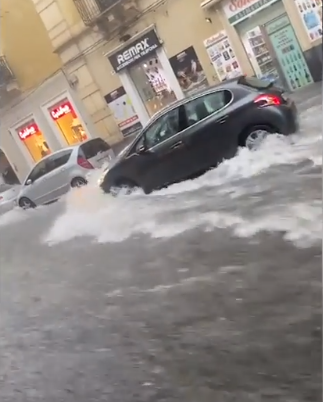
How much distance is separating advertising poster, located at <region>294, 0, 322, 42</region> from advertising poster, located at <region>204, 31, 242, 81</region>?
30cm

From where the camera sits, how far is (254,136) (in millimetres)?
1660

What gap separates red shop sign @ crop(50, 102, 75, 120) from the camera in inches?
74.8

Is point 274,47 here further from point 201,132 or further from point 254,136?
point 201,132

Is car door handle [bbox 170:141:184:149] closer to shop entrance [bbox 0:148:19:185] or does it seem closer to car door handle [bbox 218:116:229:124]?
car door handle [bbox 218:116:229:124]

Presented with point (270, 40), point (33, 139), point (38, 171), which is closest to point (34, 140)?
point (33, 139)

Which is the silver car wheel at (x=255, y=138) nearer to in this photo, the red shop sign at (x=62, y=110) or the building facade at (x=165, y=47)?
the building facade at (x=165, y=47)

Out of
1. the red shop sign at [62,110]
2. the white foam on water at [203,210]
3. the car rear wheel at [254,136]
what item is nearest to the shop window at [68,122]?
the red shop sign at [62,110]

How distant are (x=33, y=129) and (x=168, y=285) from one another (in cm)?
73

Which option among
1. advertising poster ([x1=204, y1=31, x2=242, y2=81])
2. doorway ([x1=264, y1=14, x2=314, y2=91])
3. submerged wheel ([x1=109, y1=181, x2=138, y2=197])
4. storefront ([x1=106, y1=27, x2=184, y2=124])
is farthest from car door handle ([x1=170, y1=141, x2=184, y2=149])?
doorway ([x1=264, y1=14, x2=314, y2=91])

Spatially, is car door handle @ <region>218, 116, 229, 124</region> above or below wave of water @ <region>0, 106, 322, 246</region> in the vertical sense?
above

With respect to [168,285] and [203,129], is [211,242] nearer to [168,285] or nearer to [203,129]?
[168,285]

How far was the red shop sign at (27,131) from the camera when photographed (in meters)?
1.97

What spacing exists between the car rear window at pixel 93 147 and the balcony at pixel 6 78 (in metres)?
0.31

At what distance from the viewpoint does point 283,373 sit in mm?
1227
